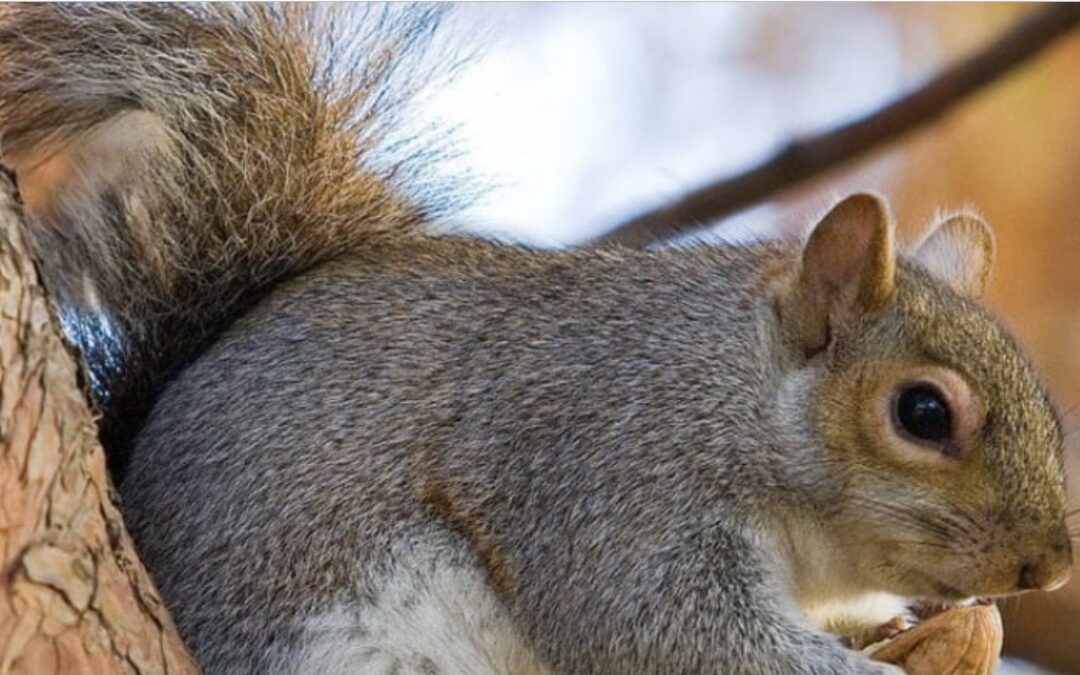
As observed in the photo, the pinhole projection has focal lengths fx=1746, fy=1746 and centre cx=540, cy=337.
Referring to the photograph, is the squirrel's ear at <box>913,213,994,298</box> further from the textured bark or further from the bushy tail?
the textured bark

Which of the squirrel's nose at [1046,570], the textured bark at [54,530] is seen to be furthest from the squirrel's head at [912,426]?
the textured bark at [54,530]

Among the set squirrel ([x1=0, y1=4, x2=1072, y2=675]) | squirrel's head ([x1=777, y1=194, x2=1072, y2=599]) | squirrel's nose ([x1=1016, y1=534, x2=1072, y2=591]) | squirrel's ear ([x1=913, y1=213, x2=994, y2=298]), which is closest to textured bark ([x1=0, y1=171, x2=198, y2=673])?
squirrel ([x1=0, y1=4, x2=1072, y2=675])

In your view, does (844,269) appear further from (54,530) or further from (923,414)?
(54,530)

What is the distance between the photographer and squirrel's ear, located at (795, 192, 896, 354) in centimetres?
161

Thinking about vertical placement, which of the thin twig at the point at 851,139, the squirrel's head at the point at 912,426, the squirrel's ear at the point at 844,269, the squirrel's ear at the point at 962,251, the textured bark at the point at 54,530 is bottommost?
the textured bark at the point at 54,530

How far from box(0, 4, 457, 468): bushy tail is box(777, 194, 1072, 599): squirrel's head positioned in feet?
1.52

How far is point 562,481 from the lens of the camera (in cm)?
164

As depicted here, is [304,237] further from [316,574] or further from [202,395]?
[316,574]

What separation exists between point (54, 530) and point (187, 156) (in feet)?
1.84

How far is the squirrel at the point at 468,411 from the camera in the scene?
1574mm

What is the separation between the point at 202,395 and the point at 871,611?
2.32 feet

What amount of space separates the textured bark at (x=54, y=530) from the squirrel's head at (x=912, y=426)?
24.9 inches

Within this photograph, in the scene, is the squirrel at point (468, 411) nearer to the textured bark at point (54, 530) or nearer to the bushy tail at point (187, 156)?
the bushy tail at point (187, 156)

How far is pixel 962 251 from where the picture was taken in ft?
6.30
